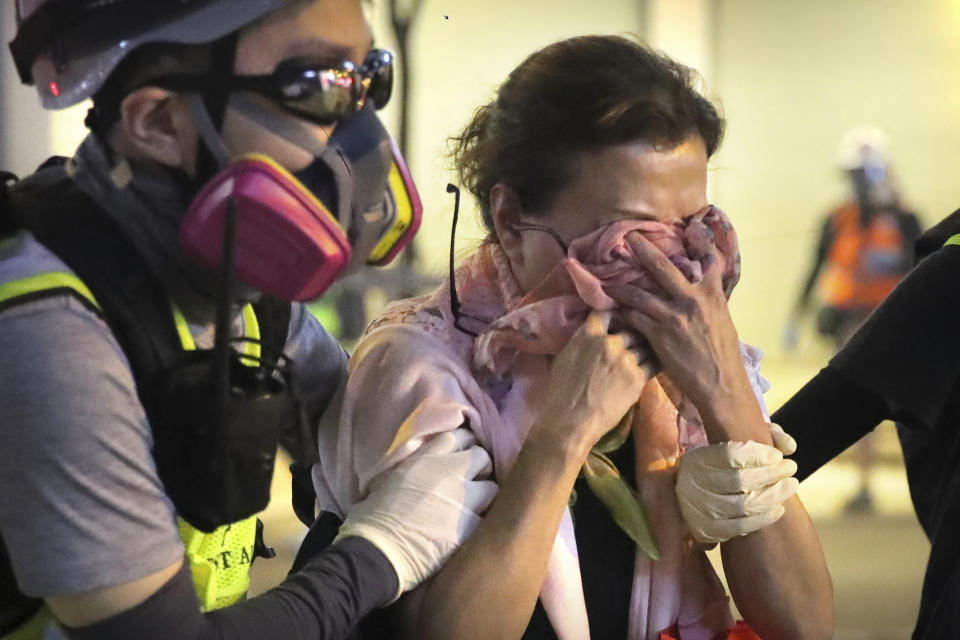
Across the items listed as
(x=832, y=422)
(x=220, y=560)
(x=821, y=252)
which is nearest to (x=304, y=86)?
(x=220, y=560)

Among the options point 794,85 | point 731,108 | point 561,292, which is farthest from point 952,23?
point 561,292

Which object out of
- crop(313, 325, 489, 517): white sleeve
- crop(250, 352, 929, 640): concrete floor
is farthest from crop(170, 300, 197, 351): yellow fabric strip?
crop(250, 352, 929, 640): concrete floor

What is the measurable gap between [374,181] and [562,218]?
38 cm

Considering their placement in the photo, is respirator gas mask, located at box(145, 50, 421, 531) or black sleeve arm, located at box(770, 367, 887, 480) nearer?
respirator gas mask, located at box(145, 50, 421, 531)

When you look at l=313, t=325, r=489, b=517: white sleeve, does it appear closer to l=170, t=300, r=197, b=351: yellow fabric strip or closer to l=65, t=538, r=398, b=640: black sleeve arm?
l=65, t=538, r=398, b=640: black sleeve arm

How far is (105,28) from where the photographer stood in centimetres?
109

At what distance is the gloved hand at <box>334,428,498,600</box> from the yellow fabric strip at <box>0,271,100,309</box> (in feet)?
1.31

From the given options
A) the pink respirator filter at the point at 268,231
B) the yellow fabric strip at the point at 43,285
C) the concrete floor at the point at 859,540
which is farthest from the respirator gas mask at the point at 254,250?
the concrete floor at the point at 859,540

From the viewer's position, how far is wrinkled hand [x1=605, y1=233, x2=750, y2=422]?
1443mm

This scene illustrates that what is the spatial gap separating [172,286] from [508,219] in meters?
0.57

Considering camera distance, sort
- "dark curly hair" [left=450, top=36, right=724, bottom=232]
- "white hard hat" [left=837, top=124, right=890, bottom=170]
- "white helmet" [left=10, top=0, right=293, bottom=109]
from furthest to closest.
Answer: "white hard hat" [left=837, top=124, right=890, bottom=170]
"dark curly hair" [left=450, top=36, right=724, bottom=232]
"white helmet" [left=10, top=0, right=293, bottom=109]

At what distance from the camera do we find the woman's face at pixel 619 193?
146cm

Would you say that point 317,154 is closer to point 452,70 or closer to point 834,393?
point 834,393

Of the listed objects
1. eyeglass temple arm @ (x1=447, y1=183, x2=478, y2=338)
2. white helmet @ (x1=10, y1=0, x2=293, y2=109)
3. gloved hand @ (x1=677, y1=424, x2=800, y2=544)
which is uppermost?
white helmet @ (x1=10, y1=0, x2=293, y2=109)
